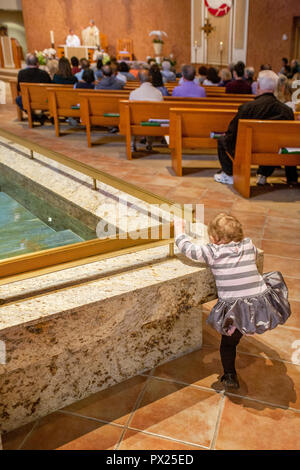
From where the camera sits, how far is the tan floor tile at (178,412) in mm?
1771

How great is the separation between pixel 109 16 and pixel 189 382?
61.3ft

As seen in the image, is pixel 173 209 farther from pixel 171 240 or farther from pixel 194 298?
pixel 194 298

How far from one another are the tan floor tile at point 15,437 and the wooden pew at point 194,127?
12.4 ft

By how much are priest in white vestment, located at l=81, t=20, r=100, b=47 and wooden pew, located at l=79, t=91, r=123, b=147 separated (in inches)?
488

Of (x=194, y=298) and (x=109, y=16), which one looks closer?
(x=194, y=298)

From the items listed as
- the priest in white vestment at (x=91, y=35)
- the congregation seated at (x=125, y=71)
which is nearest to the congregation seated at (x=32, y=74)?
the congregation seated at (x=125, y=71)

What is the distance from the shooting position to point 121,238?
214 centimetres

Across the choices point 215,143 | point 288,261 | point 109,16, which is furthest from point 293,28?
point 288,261

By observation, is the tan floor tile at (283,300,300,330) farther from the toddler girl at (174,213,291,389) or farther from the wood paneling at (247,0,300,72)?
the wood paneling at (247,0,300,72)

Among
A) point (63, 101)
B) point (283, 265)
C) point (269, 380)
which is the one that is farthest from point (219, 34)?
point (269, 380)

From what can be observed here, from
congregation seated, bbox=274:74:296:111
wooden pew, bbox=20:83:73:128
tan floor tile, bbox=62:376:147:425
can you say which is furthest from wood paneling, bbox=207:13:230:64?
tan floor tile, bbox=62:376:147:425

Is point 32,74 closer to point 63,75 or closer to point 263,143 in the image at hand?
point 63,75

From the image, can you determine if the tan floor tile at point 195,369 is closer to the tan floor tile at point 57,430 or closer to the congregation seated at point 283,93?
the tan floor tile at point 57,430

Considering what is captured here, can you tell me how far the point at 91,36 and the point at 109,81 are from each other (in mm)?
11286
